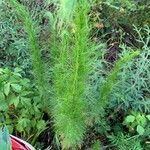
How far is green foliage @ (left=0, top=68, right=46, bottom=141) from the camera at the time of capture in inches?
74.9

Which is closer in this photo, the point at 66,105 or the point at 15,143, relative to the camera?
the point at 66,105

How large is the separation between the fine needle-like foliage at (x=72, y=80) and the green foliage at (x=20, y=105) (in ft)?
0.45

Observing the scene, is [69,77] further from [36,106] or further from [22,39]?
[22,39]

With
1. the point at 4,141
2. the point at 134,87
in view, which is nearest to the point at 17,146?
the point at 4,141

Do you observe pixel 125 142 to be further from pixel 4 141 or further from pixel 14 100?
pixel 4 141

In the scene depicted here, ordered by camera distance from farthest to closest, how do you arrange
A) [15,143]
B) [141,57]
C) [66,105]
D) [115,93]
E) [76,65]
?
[141,57] → [115,93] → [15,143] → [66,105] → [76,65]

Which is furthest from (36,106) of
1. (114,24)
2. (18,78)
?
(114,24)

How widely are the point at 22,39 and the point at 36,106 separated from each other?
0.43 meters

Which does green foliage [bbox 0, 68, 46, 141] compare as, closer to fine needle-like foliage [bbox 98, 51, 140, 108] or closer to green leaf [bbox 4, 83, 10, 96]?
green leaf [bbox 4, 83, 10, 96]

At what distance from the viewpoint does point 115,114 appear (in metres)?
2.18

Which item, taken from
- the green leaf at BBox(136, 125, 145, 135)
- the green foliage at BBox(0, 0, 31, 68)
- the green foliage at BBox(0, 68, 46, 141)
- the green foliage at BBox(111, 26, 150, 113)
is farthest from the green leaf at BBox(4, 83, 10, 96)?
the green leaf at BBox(136, 125, 145, 135)

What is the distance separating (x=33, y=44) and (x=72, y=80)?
27 centimetres

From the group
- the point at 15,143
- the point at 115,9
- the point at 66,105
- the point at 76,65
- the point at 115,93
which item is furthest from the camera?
the point at 115,9

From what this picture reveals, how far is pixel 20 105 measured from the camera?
1.99 m
